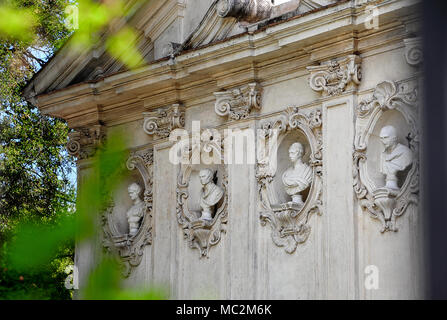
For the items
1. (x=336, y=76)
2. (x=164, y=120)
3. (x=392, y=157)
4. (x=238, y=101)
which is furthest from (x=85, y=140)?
(x=392, y=157)

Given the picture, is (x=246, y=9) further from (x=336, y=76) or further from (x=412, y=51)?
(x=412, y=51)

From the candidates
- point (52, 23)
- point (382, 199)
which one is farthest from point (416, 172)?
point (52, 23)

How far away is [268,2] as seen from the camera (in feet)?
35.7

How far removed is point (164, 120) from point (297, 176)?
7.73 feet

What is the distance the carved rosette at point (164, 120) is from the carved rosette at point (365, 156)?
9.01 ft

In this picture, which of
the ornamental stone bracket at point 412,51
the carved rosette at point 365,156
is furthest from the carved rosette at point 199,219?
the ornamental stone bracket at point 412,51

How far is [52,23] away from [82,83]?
3338 mm

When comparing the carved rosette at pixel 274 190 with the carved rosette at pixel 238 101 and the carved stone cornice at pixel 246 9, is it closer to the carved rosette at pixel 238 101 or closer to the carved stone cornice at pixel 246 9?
the carved rosette at pixel 238 101

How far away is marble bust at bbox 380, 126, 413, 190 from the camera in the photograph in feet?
29.9

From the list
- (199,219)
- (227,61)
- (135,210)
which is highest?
(227,61)

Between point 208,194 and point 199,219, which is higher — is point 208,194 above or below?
above

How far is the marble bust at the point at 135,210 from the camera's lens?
39.2 feet

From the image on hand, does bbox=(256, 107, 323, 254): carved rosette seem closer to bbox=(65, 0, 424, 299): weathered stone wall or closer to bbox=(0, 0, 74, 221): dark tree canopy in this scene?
bbox=(65, 0, 424, 299): weathered stone wall

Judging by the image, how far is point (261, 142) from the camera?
10578mm
